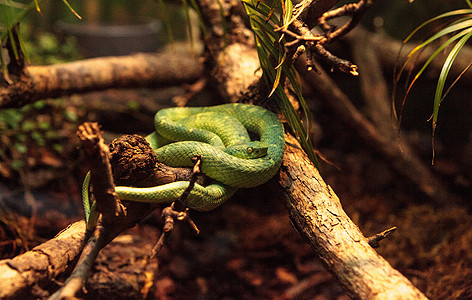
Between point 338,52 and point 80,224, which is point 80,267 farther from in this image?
point 338,52

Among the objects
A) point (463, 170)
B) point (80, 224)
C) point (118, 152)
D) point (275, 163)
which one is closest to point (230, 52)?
point (275, 163)

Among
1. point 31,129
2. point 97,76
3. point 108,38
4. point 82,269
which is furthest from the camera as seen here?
point 108,38

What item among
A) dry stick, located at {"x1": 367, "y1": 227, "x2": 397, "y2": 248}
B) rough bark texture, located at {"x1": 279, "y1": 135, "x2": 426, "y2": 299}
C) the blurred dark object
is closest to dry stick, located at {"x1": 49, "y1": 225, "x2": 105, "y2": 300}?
rough bark texture, located at {"x1": 279, "y1": 135, "x2": 426, "y2": 299}

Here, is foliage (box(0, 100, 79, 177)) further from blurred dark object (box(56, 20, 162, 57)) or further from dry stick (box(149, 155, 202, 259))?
dry stick (box(149, 155, 202, 259))

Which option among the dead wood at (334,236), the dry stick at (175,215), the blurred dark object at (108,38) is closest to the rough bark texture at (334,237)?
the dead wood at (334,236)

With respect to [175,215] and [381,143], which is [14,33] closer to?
[175,215]

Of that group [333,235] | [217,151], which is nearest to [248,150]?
[217,151]

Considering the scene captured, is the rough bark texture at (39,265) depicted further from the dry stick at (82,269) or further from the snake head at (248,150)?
the snake head at (248,150)
